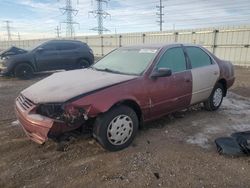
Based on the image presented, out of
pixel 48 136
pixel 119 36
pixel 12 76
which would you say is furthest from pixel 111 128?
pixel 119 36

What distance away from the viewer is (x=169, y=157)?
376cm

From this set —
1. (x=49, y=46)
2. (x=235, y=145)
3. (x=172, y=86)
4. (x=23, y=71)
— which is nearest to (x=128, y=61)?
(x=172, y=86)

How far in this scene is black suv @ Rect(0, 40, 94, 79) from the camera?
11.2 meters

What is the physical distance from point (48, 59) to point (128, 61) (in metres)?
7.97

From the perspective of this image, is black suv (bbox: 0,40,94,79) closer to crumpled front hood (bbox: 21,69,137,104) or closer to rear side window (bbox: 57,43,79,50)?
rear side window (bbox: 57,43,79,50)

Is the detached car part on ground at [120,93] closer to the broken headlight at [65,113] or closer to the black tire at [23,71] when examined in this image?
the broken headlight at [65,113]

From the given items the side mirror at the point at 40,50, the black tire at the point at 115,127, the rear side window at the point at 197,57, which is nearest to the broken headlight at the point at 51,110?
the black tire at the point at 115,127

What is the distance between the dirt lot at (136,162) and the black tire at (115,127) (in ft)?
0.45

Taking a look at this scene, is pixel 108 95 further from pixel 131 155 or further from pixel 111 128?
pixel 131 155

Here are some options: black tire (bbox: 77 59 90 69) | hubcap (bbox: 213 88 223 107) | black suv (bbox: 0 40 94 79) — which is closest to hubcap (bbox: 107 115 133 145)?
hubcap (bbox: 213 88 223 107)

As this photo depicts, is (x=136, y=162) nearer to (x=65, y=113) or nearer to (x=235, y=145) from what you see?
(x=65, y=113)

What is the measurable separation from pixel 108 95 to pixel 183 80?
5.87 ft

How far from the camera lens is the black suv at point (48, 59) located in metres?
11.2

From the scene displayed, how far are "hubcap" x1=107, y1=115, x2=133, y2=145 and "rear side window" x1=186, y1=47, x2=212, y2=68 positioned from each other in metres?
2.07
